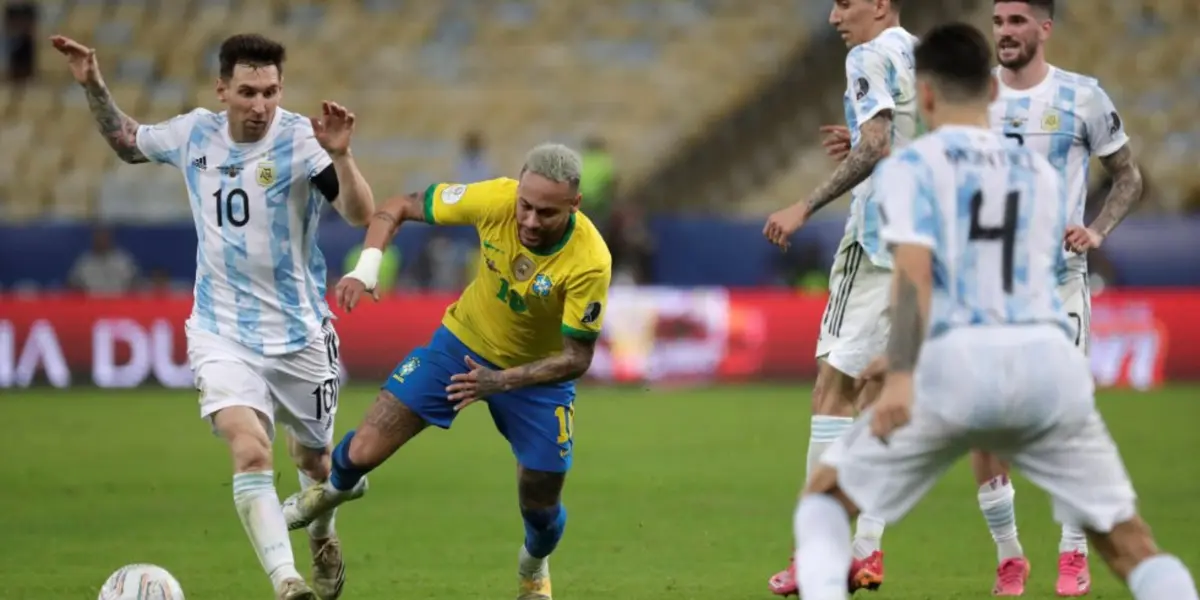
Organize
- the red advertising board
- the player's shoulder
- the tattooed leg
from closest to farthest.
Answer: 1. the player's shoulder
2. the tattooed leg
3. the red advertising board

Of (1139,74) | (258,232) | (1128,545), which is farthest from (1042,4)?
(1139,74)

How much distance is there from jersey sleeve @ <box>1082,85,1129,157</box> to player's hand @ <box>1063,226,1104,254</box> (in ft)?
1.86

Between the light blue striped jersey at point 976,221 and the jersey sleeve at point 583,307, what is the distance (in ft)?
7.19

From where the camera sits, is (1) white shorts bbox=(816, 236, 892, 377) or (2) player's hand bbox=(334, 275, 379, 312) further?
(1) white shorts bbox=(816, 236, 892, 377)

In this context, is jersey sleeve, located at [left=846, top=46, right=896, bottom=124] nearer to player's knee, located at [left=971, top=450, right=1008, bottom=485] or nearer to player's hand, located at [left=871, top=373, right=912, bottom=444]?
player's knee, located at [left=971, top=450, right=1008, bottom=485]

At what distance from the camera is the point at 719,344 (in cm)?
2086

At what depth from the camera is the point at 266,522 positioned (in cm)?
767

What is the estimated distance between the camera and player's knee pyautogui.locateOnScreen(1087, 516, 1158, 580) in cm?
604

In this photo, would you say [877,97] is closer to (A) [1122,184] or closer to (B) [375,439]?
(A) [1122,184]

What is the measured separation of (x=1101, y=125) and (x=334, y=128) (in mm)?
3484

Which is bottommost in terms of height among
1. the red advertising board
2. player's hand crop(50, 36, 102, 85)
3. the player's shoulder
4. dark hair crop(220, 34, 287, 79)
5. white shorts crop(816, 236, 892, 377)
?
the red advertising board

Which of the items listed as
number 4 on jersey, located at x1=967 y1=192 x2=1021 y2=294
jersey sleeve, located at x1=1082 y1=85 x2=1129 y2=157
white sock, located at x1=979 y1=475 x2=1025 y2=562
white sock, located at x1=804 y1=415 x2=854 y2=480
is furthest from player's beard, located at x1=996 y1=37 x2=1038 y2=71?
number 4 on jersey, located at x1=967 y1=192 x2=1021 y2=294

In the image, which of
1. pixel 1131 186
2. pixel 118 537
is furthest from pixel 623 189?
pixel 1131 186

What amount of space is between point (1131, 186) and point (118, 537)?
19.3ft
